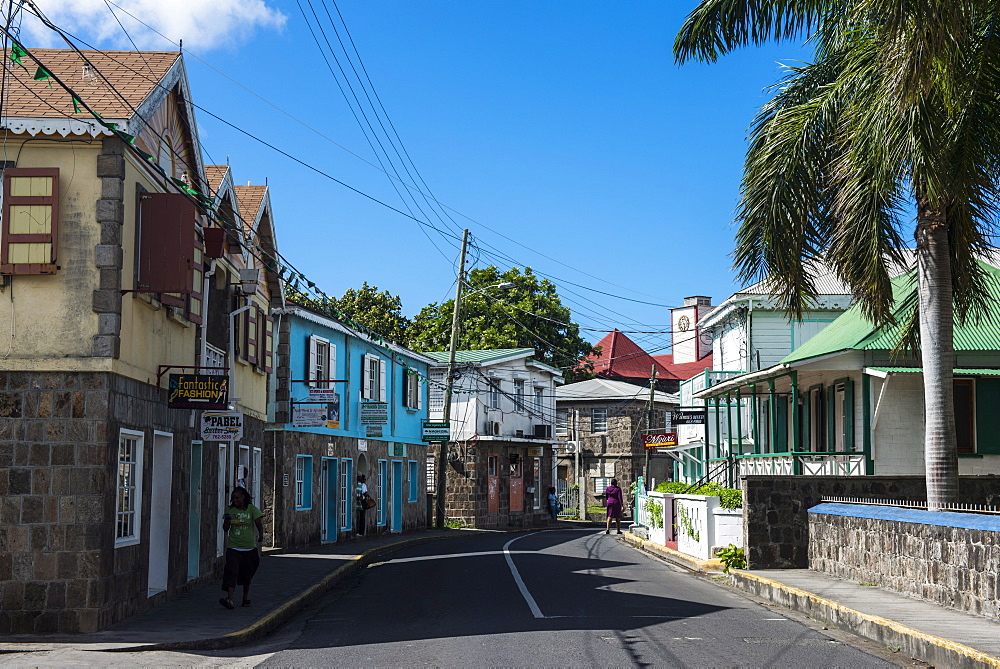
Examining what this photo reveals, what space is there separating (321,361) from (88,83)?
17589 mm

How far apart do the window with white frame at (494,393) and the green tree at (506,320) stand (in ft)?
30.0

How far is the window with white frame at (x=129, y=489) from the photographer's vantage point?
1357 centimetres

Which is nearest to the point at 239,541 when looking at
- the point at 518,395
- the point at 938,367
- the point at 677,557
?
the point at 938,367

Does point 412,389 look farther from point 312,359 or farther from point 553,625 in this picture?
point 553,625

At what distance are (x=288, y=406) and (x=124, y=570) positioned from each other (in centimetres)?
1469

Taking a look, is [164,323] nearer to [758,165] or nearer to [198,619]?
[198,619]

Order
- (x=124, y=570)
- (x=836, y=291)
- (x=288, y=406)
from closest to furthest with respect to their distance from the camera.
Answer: (x=124, y=570)
(x=288, y=406)
(x=836, y=291)

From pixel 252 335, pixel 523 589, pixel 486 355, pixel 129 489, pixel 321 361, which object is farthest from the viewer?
pixel 486 355

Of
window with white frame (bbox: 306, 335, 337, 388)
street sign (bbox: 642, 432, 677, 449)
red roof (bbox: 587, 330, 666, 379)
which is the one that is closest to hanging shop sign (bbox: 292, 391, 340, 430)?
window with white frame (bbox: 306, 335, 337, 388)

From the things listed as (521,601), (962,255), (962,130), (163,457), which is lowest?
(521,601)


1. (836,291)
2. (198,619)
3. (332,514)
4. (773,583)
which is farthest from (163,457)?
(836,291)

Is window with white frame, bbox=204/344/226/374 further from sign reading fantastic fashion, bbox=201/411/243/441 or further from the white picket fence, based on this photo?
the white picket fence

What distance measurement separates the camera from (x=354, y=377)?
33969mm

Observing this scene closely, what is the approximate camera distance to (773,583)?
1579cm
